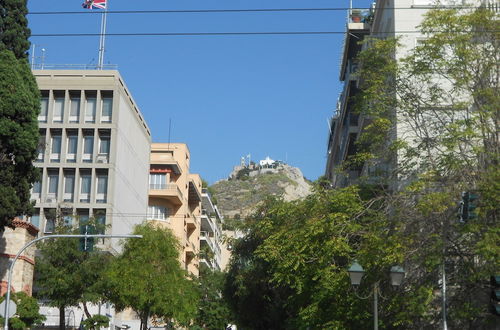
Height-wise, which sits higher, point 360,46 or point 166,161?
point 360,46

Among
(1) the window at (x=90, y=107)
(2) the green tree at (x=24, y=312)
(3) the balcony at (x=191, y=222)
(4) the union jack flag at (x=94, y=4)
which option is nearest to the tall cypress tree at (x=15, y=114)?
(2) the green tree at (x=24, y=312)

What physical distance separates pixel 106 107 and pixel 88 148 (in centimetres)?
373

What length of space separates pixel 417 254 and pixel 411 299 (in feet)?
4.89

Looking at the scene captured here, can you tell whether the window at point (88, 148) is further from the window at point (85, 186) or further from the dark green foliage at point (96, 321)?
the dark green foliage at point (96, 321)

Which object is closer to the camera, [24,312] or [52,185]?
[24,312]

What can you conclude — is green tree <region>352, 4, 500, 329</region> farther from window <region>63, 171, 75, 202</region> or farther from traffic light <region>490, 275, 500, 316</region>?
window <region>63, 171, 75, 202</region>

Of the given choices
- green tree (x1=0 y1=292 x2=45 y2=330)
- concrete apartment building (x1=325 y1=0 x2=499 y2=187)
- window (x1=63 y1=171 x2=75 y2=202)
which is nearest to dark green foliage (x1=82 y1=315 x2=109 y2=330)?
green tree (x1=0 y1=292 x2=45 y2=330)

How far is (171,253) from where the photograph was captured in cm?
5538

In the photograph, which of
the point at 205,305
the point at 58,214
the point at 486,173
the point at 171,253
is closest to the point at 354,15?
the point at 171,253

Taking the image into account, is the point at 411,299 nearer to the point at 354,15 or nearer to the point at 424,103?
the point at 424,103

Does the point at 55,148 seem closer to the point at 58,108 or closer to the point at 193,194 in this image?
the point at 58,108

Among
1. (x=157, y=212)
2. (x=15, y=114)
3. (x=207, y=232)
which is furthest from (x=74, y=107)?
(x=207, y=232)

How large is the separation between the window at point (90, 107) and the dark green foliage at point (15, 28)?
99.7 ft

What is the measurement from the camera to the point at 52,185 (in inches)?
2704
